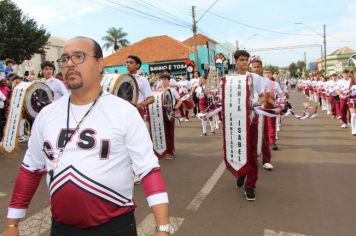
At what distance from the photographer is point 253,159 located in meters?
5.85

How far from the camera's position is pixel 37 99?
8367 millimetres

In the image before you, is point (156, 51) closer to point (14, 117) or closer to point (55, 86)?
point (55, 86)

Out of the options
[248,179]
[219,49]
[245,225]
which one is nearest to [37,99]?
[248,179]

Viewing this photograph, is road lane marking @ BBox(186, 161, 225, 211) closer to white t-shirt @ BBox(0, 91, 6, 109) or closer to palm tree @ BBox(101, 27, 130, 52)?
white t-shirt @ BBox(0, 91, 6, 109)

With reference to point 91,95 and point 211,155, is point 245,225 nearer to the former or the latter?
point 91,95

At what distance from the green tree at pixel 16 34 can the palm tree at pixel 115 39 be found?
121ft

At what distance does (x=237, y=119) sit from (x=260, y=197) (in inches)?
44.8

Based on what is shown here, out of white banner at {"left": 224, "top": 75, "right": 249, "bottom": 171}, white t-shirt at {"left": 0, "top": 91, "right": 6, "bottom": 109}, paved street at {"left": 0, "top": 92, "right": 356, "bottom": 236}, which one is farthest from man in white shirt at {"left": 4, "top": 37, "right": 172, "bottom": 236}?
white t-shirt at {"left": 0, "top": 91, "right": 6, "bottom": 109}

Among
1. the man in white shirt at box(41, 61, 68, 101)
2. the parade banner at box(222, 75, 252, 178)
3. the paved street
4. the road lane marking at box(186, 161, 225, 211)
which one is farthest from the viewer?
the man in white shirt at box(41, 61, 68, 101)

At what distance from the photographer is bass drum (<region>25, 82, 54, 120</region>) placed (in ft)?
26.6

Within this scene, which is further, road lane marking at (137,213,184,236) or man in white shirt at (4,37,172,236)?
road lane marking at (137,213,184,236)

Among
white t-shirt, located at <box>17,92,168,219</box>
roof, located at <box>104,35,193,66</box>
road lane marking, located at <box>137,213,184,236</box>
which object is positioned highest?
roof, located at <box>104,35,193,66</box>

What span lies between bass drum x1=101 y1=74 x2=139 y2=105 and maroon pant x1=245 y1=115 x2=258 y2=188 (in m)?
2.00

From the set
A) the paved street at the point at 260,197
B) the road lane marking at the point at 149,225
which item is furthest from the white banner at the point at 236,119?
the road lane marking at the point at 149,225
